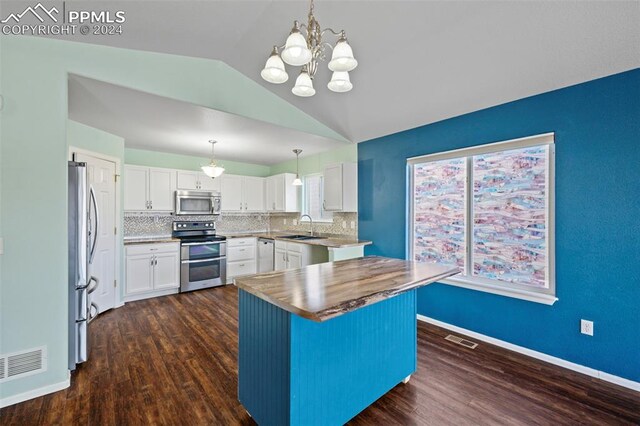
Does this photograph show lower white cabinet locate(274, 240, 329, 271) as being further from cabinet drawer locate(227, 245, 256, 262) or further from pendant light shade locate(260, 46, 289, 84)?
pendant light shade locate(260, 46, 289, 84)

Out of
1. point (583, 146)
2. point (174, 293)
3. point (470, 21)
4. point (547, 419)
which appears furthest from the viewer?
point (174, 293)

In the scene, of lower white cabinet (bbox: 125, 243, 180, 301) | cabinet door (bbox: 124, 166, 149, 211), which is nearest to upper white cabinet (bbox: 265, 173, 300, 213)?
lower white cabinet (bbox: 125, 243, 180, 301)

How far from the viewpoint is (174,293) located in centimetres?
461

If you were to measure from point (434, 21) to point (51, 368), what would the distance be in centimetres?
399

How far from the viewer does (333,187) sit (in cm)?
446

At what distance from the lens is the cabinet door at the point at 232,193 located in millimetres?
5484

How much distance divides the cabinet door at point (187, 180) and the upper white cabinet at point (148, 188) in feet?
0.32

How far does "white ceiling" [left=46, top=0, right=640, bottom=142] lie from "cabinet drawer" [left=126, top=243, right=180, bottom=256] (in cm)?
288

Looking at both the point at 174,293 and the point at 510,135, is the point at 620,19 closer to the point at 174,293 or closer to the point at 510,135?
the point at 510,135

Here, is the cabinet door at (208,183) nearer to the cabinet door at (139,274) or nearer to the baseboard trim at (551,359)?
the cabinet door at (139,274)

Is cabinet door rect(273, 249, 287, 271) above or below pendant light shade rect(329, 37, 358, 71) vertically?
below

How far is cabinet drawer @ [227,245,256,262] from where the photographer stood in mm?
5215

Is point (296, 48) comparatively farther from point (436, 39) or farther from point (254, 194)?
point (254, 194)

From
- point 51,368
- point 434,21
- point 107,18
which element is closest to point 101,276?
point 51,368
